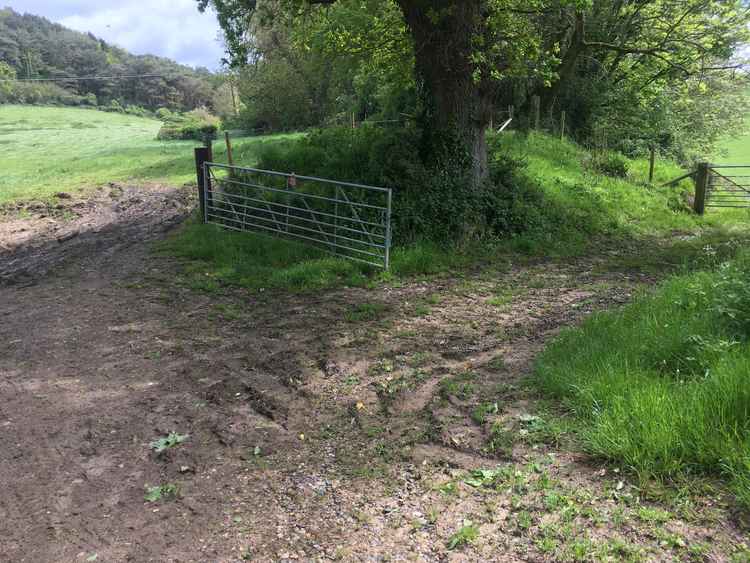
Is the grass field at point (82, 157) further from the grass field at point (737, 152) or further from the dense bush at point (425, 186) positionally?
the grass field at point (737, 152)

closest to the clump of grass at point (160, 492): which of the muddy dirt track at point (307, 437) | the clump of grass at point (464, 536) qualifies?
the muddy dirt track at point (307, 437)

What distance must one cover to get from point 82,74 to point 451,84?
9632 cm

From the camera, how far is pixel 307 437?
4.69m

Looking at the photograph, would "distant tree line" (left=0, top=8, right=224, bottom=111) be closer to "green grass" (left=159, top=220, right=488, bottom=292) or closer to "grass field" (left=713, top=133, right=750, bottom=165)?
"grass field" (left=713, top=133, right=750, bottom=165)

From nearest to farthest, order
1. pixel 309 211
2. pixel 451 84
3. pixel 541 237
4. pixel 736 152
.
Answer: pixel 309 211
pixel 451 84
pixel 541 237
pixel 736 152

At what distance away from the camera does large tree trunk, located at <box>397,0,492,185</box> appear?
10.5 meters

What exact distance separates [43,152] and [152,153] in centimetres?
789

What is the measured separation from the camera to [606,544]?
3.01 m

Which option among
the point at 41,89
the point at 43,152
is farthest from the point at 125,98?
the point at 43,152

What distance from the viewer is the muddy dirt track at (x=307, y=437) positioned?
3307mm

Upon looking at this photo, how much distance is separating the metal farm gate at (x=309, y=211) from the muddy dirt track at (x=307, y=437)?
1.32 meters

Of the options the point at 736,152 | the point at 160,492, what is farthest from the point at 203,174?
the point at 736,152

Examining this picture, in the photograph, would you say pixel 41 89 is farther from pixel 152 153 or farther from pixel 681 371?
pixel 681 371

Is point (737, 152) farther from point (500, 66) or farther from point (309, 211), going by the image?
point (309, 211)
